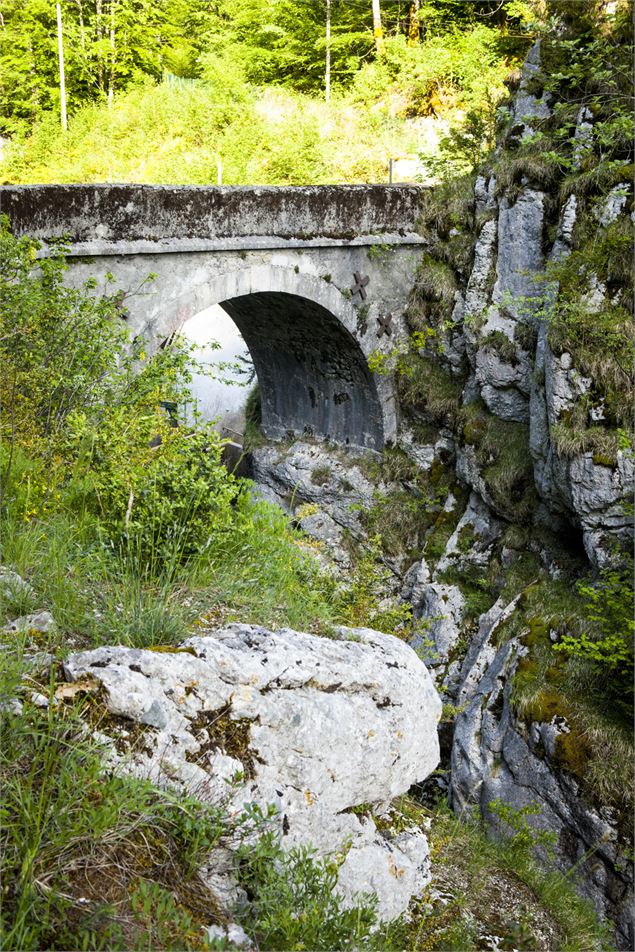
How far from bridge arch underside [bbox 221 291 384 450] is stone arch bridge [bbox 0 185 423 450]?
0.02 meters

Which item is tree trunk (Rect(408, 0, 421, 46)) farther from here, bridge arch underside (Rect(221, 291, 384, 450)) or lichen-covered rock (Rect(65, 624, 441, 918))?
lichen-covered rock (Rect(65, 624, 441, 918))

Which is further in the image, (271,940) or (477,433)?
(477,433)

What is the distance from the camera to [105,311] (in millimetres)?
4914

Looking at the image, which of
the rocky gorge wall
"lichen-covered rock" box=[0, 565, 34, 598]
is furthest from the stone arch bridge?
"lichen-covered rock" box=[0, 565, 34, 598]

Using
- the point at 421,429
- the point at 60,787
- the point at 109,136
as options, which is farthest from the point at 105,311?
the point at 109,136

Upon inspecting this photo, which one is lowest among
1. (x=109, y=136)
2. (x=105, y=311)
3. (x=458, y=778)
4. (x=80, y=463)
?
(x=458, y=778)

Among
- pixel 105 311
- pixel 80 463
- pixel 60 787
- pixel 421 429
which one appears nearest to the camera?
pixel 60 787

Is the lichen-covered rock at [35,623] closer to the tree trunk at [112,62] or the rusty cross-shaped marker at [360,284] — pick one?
the rusty cross-shaped marker at [360,284]

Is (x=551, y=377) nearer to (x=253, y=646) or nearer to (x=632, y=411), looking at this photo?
(x=632, y=411)

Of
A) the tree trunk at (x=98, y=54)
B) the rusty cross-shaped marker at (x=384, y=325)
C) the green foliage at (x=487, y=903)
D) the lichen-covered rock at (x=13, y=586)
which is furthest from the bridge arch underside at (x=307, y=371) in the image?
the tree trunk at (x=98, y=54)

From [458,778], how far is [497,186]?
6.98 metres

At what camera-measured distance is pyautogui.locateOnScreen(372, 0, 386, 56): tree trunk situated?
Answer: 52.4 feet

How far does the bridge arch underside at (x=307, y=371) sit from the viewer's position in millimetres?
10188

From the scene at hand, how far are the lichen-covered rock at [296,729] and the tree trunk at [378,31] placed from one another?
1608 centimetres
